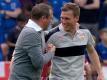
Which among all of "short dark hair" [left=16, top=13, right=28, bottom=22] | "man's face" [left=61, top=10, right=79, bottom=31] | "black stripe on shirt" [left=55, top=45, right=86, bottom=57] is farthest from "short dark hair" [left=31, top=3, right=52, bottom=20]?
"short dark hair" [left=16, top=13, right=28, bottom=22]

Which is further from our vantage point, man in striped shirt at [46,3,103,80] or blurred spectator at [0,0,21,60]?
blurred spectator at [0,0,21,60]

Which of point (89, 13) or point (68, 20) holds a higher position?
point (68, 20)

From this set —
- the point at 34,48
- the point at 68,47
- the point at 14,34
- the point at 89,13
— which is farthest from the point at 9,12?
the point at 34,48

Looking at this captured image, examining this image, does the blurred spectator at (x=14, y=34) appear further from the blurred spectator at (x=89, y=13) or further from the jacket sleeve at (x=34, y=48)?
the jacket sleeve at (x=34, y=48)

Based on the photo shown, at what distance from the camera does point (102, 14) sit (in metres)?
12.1

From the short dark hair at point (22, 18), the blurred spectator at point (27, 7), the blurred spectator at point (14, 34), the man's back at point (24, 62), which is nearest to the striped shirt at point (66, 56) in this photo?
the man's back at point (24, 62)

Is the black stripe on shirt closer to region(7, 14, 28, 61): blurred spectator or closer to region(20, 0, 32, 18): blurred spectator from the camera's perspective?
region(7, 14, 28, 61): blurred spectator

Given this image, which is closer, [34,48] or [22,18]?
[34,48]

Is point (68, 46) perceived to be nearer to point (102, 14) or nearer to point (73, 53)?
point (73, 53)

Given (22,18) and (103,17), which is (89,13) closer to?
(103,17)

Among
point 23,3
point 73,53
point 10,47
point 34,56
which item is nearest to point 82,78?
point 73,53

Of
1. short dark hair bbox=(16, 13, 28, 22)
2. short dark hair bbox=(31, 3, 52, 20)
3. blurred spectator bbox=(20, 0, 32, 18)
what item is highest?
short dark hair bbox=(31, 3, 52, 20)

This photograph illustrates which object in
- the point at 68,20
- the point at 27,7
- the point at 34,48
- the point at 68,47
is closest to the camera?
the point at 34,48

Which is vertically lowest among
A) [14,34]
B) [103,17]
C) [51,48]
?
[14,34]
